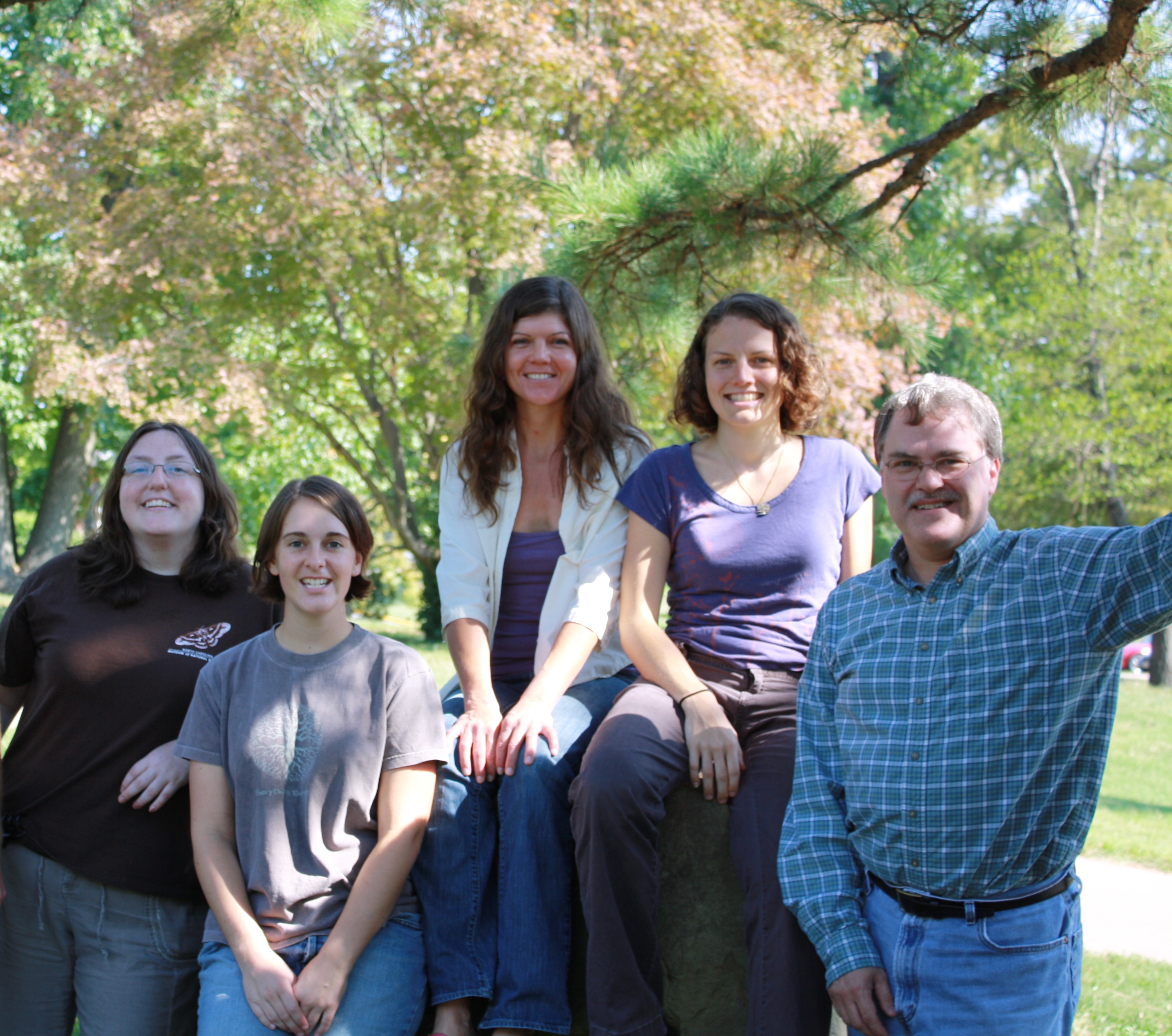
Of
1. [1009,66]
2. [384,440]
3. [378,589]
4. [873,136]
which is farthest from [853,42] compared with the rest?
[378,589]

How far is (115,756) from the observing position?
8.81 feet

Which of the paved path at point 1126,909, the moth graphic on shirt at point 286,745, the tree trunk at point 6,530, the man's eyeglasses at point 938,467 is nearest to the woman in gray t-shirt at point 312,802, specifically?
the moth graphic on shirt at point 286,745

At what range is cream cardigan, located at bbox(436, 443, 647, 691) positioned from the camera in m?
3.04

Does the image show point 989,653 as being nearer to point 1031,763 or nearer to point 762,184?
point 1031,763

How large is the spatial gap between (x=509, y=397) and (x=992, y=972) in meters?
2.08

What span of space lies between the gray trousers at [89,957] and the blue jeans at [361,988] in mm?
161

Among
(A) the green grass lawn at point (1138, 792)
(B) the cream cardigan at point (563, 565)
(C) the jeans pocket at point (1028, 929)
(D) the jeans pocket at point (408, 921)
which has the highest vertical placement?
(B) the cream cardigan at point (563, 565)

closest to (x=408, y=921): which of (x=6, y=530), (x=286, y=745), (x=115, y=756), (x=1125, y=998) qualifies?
(x=286, y=745)

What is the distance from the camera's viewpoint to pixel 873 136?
35.7ft

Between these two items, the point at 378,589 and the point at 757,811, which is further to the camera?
the point at 378,589

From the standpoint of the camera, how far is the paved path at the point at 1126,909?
16.9 ft

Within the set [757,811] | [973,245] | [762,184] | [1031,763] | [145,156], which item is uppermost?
[973,245]

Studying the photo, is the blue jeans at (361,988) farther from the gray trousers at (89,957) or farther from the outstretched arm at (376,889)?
the gray trousers at (89,957)

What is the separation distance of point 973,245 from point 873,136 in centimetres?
1268
